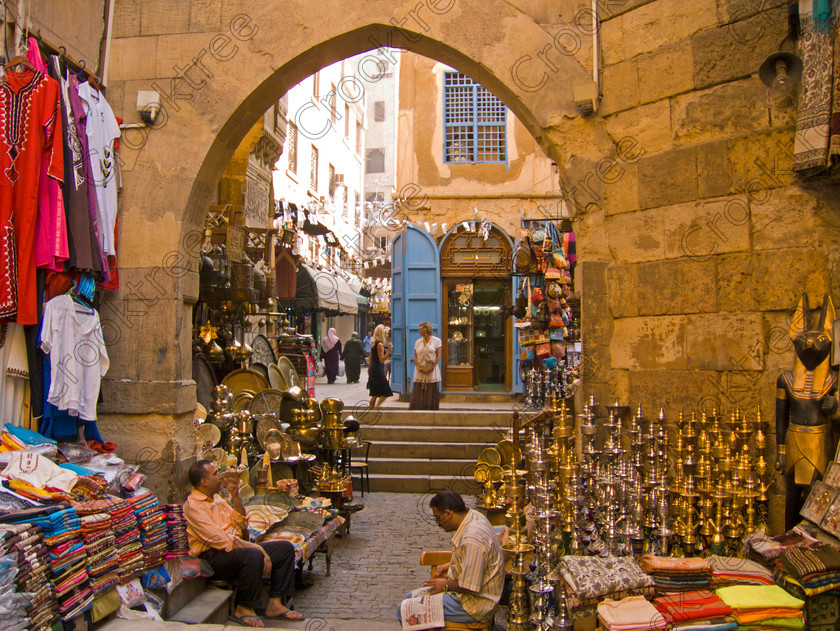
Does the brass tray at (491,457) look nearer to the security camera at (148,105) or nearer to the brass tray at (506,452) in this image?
the brass tray at (506,452)

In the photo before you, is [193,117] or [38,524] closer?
[38,524]

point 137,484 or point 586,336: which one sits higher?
point 586,336

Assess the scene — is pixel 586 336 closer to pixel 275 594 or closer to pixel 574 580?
pixel 574 580

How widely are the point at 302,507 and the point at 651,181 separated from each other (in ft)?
12.2

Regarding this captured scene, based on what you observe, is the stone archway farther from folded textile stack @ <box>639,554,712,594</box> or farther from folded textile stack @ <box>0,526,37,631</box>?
folded textile stack @ <box>639,554,712,594</box>

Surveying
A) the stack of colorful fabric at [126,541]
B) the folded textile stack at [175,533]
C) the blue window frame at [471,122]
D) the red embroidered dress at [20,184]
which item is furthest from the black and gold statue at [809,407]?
the blue window frame at [471,122]

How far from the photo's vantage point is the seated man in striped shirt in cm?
326

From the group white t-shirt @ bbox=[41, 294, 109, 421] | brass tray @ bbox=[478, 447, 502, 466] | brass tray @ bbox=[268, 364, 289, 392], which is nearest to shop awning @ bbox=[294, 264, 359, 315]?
brass tray @ bbox=[268, 364, 289, 392]

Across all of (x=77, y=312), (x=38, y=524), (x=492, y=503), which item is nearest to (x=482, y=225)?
(x=492, y=503)

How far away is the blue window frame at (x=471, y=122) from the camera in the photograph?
11961 millimetres

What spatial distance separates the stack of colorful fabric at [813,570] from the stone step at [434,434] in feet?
18.0

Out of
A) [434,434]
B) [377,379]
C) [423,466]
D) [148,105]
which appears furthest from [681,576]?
[377,379]

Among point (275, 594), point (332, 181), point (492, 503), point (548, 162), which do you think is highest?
point (332, 181)

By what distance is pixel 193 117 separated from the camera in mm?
4727
